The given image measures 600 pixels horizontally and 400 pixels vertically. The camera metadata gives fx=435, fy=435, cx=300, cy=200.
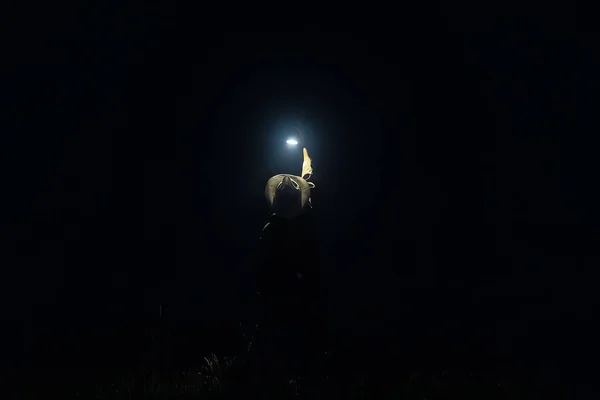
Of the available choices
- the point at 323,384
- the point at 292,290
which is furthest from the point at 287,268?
the point at 323,384

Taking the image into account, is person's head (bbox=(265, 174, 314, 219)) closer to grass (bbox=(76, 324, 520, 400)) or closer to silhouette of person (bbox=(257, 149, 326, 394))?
silhouette of person (bbox=(257, 149, 326, 394))

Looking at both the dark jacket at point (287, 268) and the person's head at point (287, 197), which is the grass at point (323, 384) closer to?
the dark jacket at point (287, 268)

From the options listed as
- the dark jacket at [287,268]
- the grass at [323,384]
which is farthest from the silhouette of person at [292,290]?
the grass at [323,384]

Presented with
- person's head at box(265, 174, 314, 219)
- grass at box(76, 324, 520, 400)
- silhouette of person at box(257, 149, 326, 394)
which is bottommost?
grass at box(76, 324, 520, 400)

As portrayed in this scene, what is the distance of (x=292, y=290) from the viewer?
3.16 m

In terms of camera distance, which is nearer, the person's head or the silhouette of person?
the person's head

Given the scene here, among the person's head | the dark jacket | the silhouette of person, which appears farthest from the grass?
the person's head

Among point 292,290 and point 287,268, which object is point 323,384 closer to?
point 292,290

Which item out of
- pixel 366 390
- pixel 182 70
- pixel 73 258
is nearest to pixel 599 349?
pixel 366 390

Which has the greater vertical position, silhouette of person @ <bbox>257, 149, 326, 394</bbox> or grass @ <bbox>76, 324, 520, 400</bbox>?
silhouette of person @ <bbox>257, 149, 326, 394</bbox>

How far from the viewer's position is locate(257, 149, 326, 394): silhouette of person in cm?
316

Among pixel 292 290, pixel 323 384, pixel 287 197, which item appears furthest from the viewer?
pixel 323 384

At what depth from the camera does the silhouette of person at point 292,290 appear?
316cm

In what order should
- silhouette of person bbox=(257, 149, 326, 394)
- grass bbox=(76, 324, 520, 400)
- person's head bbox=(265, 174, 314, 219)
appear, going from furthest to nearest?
grass bbox=(76, 324, 520, 400) < silhouette of person bbox=(257, 149, 326, 394) < person's head bbox=(265, 174, 314, 219)
